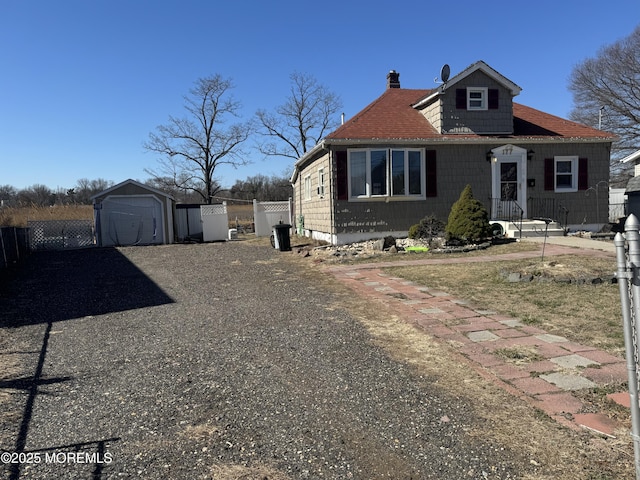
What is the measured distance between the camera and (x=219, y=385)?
11.7ft

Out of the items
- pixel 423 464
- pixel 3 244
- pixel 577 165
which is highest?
pixel 577 165

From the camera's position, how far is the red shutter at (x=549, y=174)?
14.4 meters

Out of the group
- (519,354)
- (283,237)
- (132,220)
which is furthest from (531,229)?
(132,220)

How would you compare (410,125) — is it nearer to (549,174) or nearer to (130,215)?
(549,174)

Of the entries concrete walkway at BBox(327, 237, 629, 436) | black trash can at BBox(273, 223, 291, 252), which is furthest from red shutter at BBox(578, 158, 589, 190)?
concrete walkway at BBox(327, 237, 629, 436)

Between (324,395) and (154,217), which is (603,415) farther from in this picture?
(154,217)

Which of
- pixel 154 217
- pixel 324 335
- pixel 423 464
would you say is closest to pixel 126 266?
pixel 154 217

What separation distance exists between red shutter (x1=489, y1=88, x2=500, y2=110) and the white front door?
5.75ft

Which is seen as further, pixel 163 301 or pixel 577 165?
pixel 577 165

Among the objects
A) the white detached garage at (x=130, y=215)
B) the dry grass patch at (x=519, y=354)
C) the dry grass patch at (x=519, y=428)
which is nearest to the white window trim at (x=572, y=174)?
the dry grass patch at (x=519, y=354)

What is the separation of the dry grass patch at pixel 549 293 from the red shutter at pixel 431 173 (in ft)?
16.4

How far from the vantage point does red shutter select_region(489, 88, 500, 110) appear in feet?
47.2

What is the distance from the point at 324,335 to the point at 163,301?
3.63 metres

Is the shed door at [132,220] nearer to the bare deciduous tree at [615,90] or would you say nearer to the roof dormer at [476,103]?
the roof dormer at [476,103]
